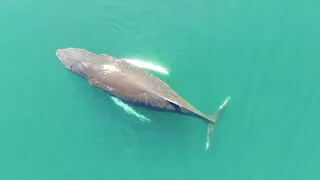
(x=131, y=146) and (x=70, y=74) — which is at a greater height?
(x=70, y=74)

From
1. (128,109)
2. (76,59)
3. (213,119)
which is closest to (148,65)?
(128,109)

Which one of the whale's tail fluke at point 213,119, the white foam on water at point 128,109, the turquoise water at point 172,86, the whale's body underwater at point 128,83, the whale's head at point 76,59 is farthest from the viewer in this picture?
the turquoise water at point 172,86

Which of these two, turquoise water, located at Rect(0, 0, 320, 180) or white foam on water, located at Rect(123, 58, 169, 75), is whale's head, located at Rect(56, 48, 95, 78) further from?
white foam on water, located at Rect(123, 58, 169, 75)

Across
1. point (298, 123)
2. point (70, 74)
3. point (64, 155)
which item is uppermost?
point (298, 123)

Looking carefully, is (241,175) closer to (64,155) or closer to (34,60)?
(64,155)

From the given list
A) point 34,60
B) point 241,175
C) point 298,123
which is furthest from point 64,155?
point 298,123

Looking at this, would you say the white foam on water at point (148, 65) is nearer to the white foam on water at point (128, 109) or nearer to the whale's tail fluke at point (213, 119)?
the white foam on water at point (128, 109)

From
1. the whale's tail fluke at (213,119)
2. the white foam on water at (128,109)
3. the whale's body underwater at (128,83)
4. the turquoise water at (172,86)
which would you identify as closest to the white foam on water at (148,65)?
the turquoise water at (172,86)

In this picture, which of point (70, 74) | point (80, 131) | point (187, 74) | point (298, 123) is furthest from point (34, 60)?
point (298, 123)
